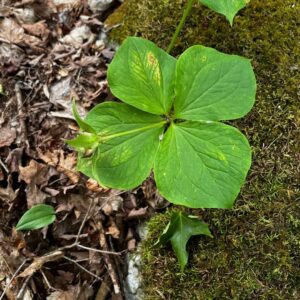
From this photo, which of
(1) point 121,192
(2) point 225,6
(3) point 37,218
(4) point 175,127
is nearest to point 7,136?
(3) point 37,218

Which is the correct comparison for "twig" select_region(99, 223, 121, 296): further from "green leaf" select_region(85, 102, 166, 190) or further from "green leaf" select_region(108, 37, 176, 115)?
"green leaf" select_region(108, 37, 176, 115)

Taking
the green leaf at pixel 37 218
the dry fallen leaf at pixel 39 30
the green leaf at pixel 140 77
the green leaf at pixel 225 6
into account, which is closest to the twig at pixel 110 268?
the green leaf at pixel 37 218

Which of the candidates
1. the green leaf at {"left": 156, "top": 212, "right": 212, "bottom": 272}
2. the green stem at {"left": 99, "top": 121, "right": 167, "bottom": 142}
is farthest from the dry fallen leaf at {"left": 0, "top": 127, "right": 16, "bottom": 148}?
the green leaf at {"left": 156, "top": 212, "right": 212, "bottom": 272}

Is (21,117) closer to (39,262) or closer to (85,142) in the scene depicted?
(39,262)

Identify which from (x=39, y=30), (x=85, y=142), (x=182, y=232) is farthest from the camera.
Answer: (x=39, y=30)

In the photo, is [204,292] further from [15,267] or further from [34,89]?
[34,89]

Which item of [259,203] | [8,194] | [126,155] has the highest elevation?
[126,155]
